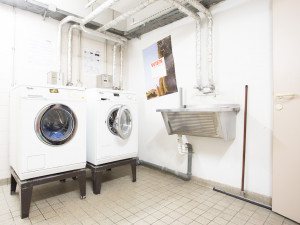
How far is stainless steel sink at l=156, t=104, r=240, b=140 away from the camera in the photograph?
2.08m

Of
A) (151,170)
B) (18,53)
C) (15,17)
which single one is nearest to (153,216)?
(151,170)

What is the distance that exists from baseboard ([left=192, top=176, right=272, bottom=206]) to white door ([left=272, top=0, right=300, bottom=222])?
0.16m

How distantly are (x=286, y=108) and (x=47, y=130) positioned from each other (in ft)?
8.31

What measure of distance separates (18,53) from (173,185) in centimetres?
293

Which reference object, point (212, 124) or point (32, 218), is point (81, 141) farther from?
point (212, 124)

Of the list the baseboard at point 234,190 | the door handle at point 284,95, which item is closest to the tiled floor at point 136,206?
the baseboard at point 234,190

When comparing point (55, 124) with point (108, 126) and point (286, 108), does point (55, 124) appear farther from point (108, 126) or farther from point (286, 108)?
point (286, 108)

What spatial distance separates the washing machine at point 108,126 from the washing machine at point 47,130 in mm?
191

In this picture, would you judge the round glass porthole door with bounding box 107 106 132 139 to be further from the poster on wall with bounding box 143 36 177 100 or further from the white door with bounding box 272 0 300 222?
the white door with bounding box 272 0 300 222

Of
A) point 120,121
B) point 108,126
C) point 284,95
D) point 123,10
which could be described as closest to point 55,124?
point 108,126

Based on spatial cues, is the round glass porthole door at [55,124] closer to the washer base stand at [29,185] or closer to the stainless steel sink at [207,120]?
the washer base stand at [29,185]

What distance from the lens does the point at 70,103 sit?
2.12 meters

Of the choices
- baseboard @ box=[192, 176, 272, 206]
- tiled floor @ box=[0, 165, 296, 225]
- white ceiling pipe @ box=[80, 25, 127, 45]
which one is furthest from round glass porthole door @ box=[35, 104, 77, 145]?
baseboard @ box=[192, 176, 272, 206]

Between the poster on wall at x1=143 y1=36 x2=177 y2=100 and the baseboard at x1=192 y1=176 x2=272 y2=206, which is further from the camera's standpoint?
the poster on wall at x1=143 y1=36 x2=177 y2=100
